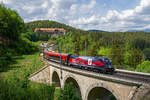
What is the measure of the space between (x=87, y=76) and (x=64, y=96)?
4610 mm

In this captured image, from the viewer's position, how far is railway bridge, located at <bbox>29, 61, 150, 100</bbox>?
12.4 metres

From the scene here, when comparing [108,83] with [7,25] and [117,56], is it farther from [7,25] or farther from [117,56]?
[7,25]

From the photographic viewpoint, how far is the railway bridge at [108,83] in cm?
1240

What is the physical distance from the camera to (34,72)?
1243 inches

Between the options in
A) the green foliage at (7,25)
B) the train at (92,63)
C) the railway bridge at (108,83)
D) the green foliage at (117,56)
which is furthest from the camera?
the green foliage at (117,56)

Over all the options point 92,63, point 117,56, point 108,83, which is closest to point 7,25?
point 92,63

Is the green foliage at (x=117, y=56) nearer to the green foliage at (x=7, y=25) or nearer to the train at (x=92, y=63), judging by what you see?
the train at (x=92, y=63)

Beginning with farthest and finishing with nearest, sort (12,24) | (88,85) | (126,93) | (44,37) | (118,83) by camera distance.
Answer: (44,37) < (12,24) < (88,85) < (118,83) < (126,93)

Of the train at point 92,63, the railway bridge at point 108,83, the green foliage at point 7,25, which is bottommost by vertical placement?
the railway bridge at point 108,83

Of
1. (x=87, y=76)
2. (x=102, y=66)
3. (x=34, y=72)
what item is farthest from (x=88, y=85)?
(x=34, y=72)

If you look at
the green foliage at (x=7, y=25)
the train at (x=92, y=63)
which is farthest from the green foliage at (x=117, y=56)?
the green foliage at (x=7, y=25)

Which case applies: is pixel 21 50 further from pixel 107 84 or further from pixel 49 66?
pixel 107 84

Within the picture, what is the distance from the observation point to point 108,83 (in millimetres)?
15516

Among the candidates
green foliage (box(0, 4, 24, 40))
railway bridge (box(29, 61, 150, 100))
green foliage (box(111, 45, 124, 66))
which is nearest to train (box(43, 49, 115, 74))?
railway bridge (box(29, 61, 150, 100))
